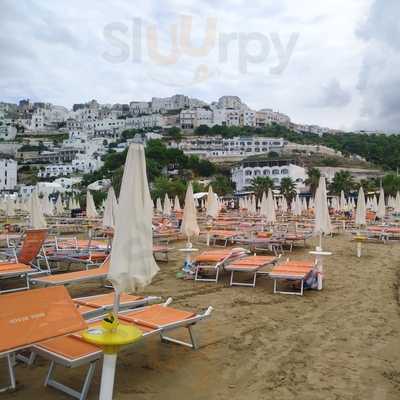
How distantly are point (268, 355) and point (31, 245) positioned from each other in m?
5.05

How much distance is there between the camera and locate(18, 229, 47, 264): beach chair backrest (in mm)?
7691

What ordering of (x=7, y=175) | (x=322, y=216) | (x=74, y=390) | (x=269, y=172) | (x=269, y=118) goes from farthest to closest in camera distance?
(x=269, y=118) < (x=7, y=175) < (x=269, y=172) < (x=322, y=216) < (x=74, y=390)

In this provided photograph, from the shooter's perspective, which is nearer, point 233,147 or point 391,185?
point 391,185

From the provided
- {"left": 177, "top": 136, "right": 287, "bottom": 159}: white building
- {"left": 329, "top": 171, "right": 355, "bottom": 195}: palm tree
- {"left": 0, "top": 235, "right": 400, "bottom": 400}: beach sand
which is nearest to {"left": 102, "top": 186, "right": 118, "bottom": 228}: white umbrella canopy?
{"left": 0, "top": 235, "right": 400, "bottom": 400}: beach sand

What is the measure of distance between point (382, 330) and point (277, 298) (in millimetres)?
1995

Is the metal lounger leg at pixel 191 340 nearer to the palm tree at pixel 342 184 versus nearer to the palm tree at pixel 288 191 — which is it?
the palm tree at pixel 288 191

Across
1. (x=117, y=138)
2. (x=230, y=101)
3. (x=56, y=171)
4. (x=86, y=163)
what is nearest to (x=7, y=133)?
(x=117, y=138)

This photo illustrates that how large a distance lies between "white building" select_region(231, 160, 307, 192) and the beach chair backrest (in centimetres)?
6402

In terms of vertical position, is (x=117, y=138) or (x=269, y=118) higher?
(x=269, y=118)

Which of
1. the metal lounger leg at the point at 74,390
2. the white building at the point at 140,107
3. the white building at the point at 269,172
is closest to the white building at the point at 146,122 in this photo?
the white building at the point at 140,107

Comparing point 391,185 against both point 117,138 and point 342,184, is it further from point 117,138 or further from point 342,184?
point 117,138

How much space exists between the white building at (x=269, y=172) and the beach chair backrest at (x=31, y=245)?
6402 cm

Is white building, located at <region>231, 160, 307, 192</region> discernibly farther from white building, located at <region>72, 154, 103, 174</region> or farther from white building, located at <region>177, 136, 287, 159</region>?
white building, located at <region>72, 154, 103, 174</region>

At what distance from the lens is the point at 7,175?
9256 centimetres
